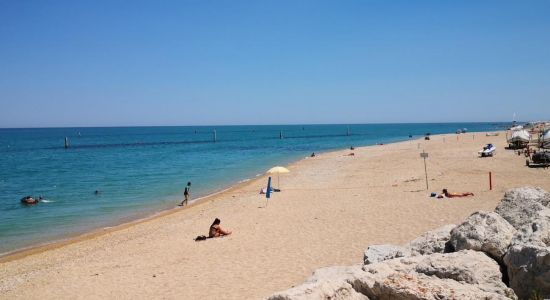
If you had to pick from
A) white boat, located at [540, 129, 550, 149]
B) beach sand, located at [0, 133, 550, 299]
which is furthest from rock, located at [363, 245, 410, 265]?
white boat, located at [540, 129, 550, 149]

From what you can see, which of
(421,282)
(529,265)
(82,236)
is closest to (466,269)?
(529,265)

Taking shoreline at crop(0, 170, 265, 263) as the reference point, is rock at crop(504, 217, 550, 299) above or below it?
above

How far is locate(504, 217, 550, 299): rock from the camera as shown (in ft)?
15.7

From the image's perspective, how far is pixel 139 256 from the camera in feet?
42.9

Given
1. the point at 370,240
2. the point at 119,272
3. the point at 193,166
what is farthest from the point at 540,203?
the point at 193,166

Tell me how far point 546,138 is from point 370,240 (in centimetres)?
2855

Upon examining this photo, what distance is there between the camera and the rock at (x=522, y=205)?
22.9 feet

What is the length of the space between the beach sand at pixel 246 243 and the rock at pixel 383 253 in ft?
9.32

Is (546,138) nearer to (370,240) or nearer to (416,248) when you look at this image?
(370,240)

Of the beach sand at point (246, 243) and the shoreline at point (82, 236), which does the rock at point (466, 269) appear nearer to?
the beach sand at point (246, 243)

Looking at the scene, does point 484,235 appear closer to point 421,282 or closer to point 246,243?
point 421,282

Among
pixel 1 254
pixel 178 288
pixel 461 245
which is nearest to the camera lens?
pixel 461 245

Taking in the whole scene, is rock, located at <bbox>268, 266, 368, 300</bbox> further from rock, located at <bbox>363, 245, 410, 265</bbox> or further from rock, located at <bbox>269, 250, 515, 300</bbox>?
rock, located at <bbox>363, 245, 410, 265</bbox>

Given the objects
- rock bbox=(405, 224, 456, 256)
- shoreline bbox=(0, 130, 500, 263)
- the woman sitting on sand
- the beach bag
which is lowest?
shoreline bbox=(0, 130, 500, 263)
